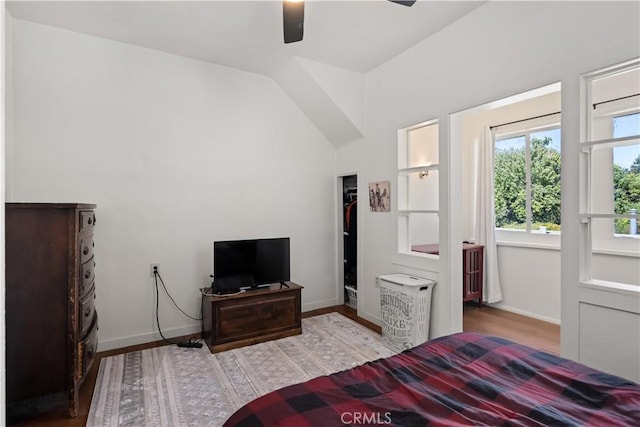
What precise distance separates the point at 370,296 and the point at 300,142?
7.05ft

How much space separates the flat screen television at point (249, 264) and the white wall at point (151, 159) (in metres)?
0.39

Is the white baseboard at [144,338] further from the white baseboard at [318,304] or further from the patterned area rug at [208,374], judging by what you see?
the white baseboard at [318,304]

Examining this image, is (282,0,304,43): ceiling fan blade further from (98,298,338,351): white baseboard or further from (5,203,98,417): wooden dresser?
(98,298,338,351): white baseboard

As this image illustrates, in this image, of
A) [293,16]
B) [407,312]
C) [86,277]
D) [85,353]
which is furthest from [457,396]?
[86,277]

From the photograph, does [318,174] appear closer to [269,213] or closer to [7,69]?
[269,213]

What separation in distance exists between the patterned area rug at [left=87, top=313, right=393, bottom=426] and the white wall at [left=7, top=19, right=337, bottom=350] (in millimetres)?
610

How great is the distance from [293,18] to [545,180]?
373 centimetres

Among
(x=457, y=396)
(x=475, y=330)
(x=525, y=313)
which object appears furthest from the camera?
(x=525, y=313)

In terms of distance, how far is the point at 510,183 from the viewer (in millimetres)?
4492

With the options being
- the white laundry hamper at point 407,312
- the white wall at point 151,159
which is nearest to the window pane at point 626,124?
the white laundry hamper at point 407,312

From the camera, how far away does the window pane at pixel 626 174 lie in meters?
3.05

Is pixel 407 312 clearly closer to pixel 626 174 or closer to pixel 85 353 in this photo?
pixel 626 174

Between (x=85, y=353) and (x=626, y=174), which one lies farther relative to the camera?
(x=626, y=174)

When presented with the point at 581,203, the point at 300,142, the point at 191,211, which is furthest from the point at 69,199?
the point at 581,203
